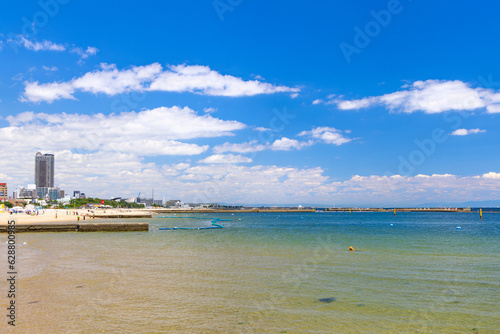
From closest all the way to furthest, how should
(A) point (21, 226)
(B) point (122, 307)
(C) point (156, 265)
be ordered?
(B) point (122, 307) → (C) point (156, 265) → (A) point (21, 226)

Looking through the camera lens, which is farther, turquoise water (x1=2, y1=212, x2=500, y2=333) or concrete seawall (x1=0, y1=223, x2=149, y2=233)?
concrete seawall (x1=0, y1=223, x2=149, y2=233)

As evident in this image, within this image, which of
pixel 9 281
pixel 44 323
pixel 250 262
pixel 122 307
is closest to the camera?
pixel 44 323

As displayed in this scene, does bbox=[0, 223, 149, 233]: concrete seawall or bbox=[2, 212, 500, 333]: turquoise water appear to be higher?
bbox=[2, 212, 500, 333]: turquoise water

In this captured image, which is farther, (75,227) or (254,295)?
(75,227)

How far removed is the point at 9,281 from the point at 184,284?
26.9ft

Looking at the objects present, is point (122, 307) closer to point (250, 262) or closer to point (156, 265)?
point (156, 265)

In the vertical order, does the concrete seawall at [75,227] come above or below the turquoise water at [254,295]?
below

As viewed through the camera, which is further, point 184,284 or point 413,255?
point 413,255

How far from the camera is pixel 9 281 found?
1712cm

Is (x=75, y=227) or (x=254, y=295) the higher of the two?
(x=254, y=295)

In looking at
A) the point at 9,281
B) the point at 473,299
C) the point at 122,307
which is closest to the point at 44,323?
the point at 122,307

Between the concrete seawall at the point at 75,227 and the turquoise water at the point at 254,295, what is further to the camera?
the concrete seawall at the point at 75,227

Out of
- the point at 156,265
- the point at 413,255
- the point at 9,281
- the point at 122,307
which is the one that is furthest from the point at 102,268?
the point at 413,255

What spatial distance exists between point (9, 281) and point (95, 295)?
5604 mm
